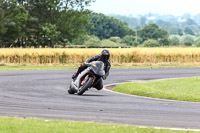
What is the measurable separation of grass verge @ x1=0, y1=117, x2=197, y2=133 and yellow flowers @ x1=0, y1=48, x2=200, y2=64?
28107 mm

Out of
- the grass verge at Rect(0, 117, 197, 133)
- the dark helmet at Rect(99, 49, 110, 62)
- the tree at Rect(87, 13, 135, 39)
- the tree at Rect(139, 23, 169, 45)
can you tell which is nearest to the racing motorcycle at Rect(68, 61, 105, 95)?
the dark helmet at Rect(99, 49, 110, 62)

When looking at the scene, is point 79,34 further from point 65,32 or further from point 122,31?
point 122,31

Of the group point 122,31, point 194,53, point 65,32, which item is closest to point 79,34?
point 65,32

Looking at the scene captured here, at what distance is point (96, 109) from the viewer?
12484 millimetres

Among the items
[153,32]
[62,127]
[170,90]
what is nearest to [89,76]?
[170,90]

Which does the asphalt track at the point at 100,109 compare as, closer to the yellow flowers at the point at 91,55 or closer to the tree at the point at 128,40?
the yellow flowers at the point at 91,55

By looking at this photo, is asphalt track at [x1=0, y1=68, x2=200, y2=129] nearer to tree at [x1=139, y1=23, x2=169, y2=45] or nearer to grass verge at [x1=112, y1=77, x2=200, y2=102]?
grass verge at [x1=112, y1=77, x2=200, y2=102]

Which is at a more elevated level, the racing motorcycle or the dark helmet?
the dark helmet

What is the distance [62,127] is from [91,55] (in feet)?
98.9

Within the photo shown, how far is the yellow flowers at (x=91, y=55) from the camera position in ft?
124

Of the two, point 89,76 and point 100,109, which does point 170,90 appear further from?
point 100,109

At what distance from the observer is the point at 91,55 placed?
3941 centimetres

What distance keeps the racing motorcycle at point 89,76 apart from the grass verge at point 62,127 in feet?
20.5

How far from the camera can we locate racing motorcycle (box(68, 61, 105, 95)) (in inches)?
638
